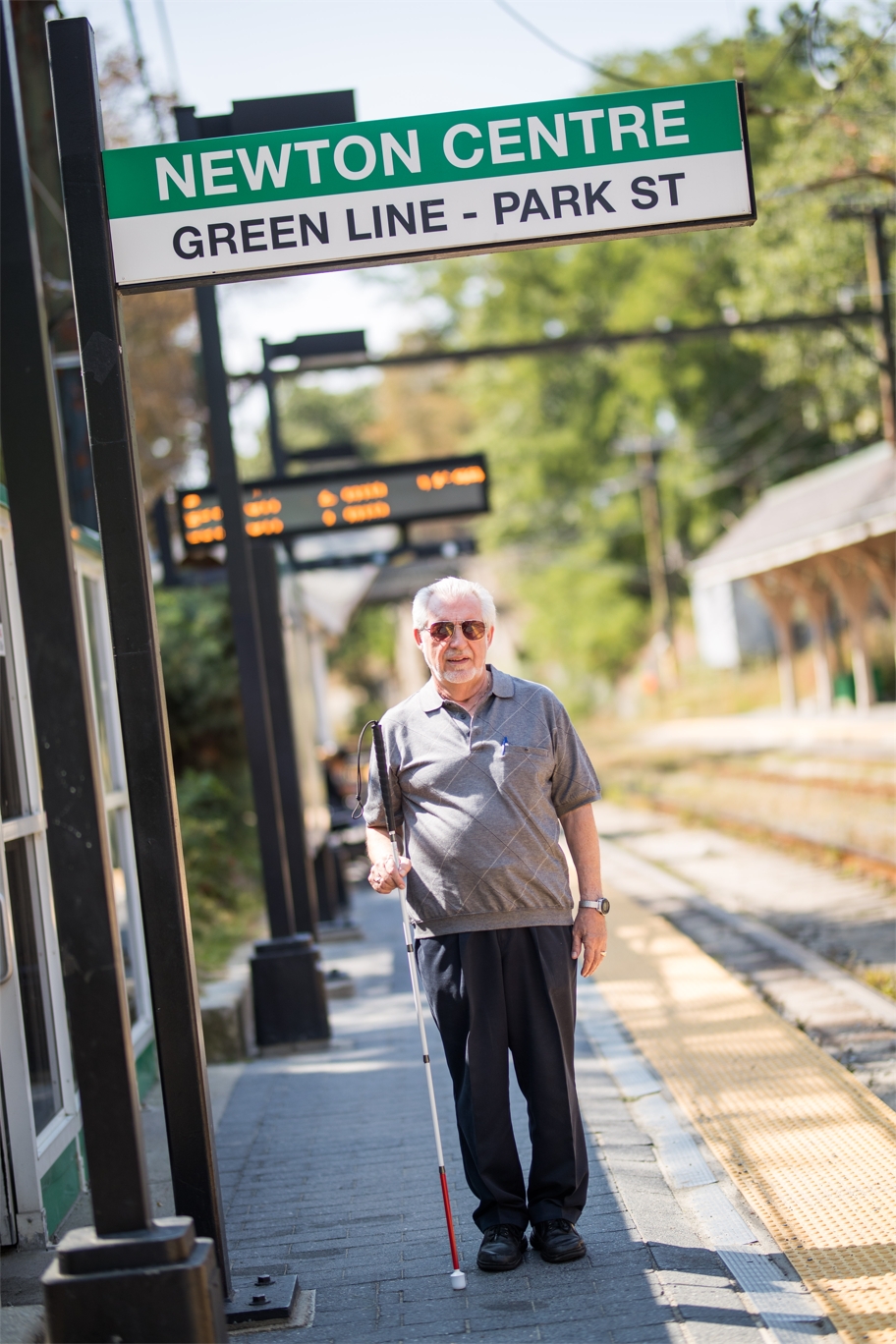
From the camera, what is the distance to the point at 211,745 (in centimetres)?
1422

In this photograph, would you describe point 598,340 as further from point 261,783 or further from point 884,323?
point 261,783

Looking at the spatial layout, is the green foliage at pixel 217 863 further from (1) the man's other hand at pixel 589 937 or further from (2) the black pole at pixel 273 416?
(1) the man's other hand at pixel 589 937

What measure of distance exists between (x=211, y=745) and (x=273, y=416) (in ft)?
11.9

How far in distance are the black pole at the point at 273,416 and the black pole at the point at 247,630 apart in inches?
157

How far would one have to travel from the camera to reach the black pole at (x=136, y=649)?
12.0 feet

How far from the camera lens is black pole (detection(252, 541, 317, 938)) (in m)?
7.80

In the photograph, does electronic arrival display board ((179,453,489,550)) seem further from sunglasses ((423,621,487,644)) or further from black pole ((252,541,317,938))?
sunglasses ((423,621,487,644))

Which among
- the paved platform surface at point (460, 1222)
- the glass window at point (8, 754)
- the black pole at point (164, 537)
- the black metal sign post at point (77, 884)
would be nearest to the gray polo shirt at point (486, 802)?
the paved platform surface at point (460, 1222)

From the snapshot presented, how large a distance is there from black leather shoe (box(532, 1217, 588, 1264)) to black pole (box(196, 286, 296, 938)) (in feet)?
11.1

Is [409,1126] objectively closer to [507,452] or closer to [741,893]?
[741,893]

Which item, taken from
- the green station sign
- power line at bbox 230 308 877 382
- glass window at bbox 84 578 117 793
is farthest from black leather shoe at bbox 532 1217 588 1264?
power line at bbox 230 308 877 382

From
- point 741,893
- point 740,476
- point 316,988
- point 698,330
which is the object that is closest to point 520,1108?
point 316,988

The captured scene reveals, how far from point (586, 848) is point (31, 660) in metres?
1.76

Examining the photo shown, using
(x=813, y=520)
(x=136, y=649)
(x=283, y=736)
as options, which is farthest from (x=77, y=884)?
(x=813, y=520)
